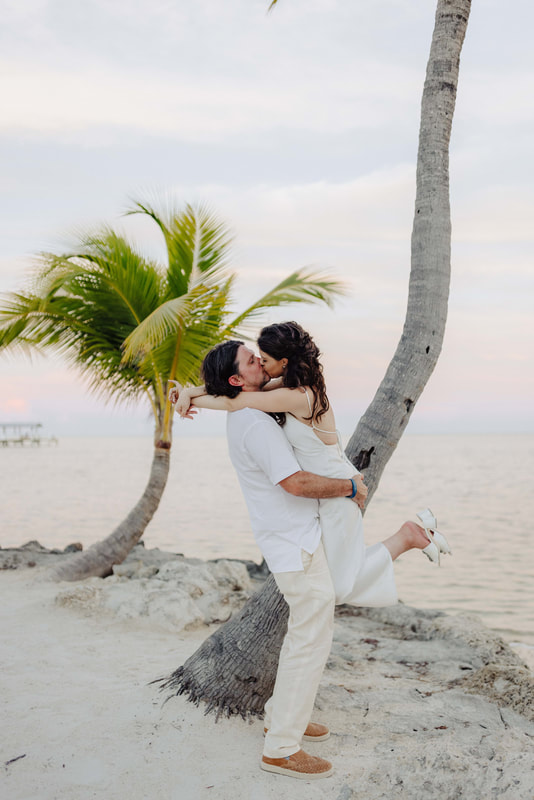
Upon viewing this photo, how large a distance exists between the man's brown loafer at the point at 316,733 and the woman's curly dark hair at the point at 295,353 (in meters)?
1.88

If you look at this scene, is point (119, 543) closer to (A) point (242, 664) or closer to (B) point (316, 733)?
(A) point (242, 664)

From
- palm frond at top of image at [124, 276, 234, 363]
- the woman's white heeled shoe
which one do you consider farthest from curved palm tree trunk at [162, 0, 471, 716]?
palm frond at top of image at [124, 276, 234, 363]

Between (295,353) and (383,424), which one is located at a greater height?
(295,353)

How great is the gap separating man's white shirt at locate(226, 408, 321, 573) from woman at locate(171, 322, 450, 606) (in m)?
0.08

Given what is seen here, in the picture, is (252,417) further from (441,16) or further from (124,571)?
(124,571)

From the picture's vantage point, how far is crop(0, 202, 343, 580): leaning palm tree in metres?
8.47

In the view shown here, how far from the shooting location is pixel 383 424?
4.26 metres

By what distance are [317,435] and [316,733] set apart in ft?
5.88

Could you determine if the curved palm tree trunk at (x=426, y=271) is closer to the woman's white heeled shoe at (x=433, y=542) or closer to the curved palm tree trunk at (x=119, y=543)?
the woman's white heeled shoe at (x=433, y=542)

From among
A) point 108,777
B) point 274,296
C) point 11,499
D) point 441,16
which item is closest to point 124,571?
point 274,296

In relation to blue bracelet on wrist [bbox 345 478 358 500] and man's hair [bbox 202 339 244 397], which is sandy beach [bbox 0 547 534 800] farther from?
man's hair [bbox 202 339 244 397]

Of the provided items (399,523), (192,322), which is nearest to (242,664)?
(192,322)

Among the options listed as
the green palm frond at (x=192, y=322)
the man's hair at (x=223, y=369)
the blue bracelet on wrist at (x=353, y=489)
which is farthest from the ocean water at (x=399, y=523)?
the man's hair at (x=223, y=369)

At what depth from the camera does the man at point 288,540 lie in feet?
11.0
